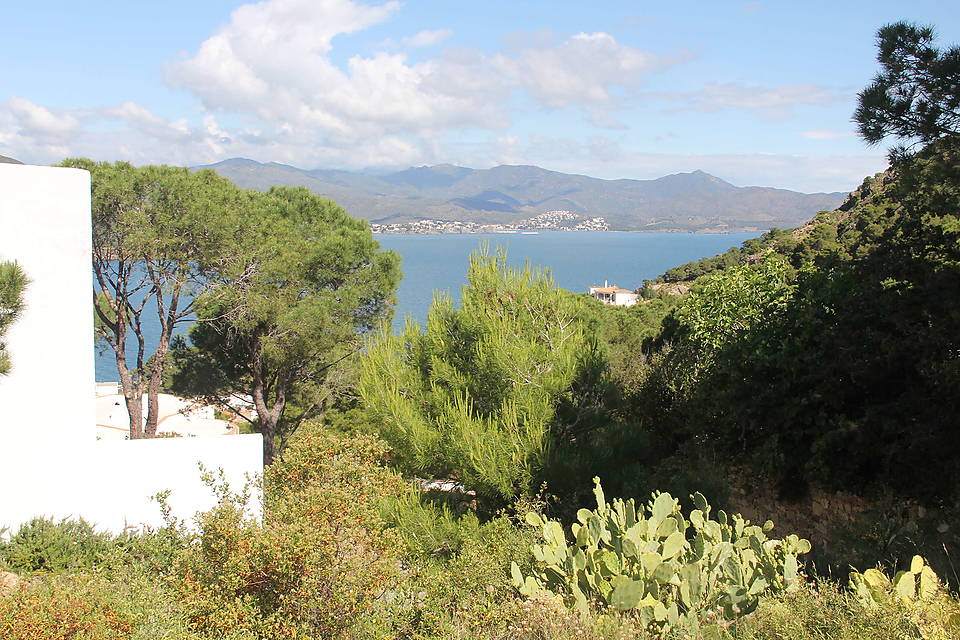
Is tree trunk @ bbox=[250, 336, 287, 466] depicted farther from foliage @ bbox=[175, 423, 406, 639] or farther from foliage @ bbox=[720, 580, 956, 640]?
foliage @ bbox=[720, 580, 956, 640]

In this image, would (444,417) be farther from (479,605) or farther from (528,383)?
(479,605)

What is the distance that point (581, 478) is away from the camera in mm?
7594

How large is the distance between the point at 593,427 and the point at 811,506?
2740 mm

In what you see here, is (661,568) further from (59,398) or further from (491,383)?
(59,398)

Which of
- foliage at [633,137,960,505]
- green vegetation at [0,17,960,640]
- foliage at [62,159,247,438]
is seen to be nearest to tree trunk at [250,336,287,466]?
green vegetation at [0,17,960,640]

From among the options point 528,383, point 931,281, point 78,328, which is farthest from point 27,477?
point 931,281

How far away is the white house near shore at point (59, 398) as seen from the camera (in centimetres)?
729

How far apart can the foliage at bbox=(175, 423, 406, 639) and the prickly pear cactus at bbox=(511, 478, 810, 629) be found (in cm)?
100

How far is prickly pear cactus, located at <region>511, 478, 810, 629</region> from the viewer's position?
4.19 metres

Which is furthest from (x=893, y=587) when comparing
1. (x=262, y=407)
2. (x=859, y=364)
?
(x=262, y=407)

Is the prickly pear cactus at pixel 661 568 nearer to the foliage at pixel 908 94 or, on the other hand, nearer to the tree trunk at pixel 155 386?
the foliage at pixel 908 94

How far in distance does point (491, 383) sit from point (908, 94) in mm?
4994

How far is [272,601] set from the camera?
4.07 m

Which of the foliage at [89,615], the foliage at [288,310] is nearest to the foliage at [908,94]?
the foliage at [89,615]
